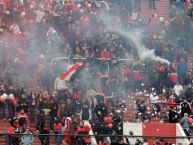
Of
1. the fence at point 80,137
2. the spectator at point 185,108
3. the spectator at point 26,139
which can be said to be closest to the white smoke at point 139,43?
the spectator at point 185,108

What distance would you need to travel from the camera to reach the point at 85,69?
3045 cm

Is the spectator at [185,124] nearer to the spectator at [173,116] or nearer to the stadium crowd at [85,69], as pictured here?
the stadium crowd at [85,69]

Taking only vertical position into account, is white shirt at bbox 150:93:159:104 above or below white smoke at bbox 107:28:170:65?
below

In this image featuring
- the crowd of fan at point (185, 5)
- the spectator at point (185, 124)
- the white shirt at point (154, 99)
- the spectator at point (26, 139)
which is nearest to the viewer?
the spectator at point (26, 139)

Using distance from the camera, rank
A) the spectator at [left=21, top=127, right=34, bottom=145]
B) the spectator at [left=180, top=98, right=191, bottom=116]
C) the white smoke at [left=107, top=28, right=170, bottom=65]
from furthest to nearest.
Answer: the white smoke at [left=107, top=28, right=170, bottom=65] → the spectator at [left=180, top=98, right=191, bottom=116] → the spectator at [left=21, top=127, right=34, bottom=145]

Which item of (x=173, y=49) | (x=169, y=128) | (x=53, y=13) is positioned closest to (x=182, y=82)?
(x=173, y=49)

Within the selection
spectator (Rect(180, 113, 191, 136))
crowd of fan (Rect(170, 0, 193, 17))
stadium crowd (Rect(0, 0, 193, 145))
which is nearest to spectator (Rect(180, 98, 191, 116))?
stadium crowd (Rect(0, 0, 193, 145))

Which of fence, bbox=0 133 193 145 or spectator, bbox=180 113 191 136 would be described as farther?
spectator, bbox=180 113 191 136

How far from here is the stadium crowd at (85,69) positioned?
27.2 meters

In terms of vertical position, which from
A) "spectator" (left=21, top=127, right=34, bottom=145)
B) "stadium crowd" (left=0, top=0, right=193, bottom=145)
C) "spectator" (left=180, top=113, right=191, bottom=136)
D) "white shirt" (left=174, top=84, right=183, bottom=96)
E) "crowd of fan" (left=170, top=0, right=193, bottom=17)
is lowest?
"spectator" (left=180, top=113, right=191, bottom=136)

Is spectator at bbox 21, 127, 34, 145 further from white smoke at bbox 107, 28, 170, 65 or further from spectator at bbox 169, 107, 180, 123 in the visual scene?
white smoke at bbox 107, 28, 170, 65

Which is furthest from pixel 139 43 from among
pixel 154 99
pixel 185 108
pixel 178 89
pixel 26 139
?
pixel 26 139

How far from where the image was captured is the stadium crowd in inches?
1072

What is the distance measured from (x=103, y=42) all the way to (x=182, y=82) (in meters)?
3.52
